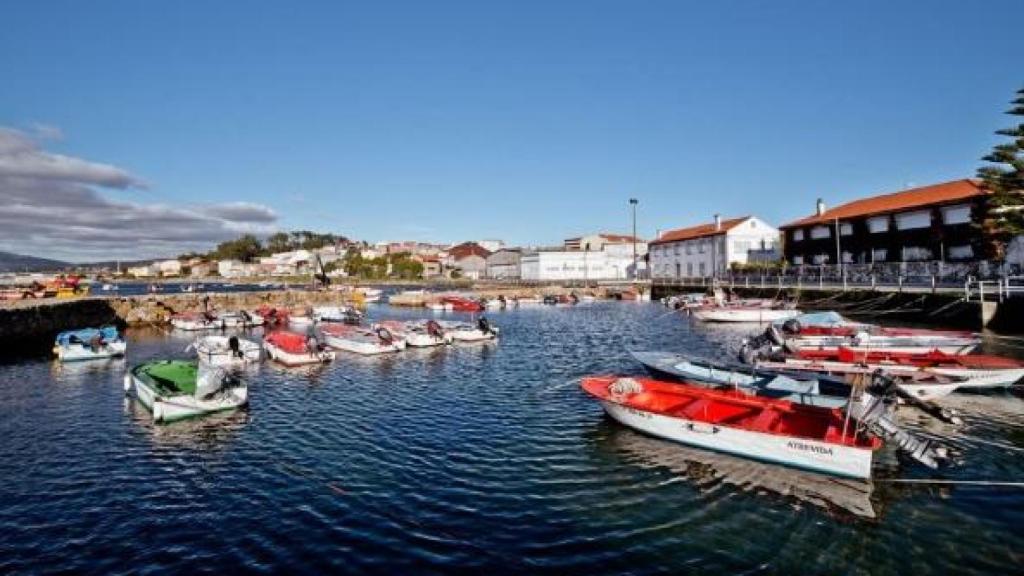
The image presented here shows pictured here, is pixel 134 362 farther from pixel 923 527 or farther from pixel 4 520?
pixel 923 527

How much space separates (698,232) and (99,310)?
253 feet

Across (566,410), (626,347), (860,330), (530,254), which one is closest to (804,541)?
(566,410)

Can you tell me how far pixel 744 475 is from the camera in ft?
49.5

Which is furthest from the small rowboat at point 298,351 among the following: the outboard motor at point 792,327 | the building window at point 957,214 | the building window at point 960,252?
the building window at point 957,214

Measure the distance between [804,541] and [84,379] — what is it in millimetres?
32115

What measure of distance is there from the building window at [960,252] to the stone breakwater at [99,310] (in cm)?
6691

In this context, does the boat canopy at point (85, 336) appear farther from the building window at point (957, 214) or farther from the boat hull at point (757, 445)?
the building window at point (957, 214)

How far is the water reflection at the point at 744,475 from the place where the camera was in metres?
13.6

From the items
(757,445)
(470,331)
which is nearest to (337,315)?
(470,331)

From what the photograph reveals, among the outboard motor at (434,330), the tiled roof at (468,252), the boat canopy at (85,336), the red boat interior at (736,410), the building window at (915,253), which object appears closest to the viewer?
the red boat interior at (736,410)

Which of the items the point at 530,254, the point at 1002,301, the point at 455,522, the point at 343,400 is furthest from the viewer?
the point at 530,254

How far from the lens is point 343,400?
80.3ft

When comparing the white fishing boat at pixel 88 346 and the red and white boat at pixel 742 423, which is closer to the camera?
the red and white boat at pixel 742 423

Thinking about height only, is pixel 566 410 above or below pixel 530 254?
below
